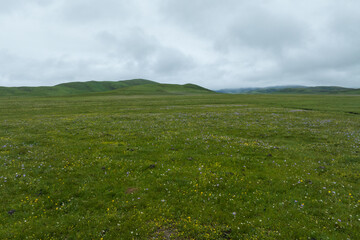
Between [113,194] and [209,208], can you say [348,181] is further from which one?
[113,194]

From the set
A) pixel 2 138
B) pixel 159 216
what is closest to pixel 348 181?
pixel 159 216

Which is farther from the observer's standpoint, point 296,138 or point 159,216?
point 296,138

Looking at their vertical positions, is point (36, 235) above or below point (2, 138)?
below

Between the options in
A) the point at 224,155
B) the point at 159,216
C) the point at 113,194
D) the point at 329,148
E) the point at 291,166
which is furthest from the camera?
the point at 329,148

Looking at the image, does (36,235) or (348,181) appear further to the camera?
(348,181)

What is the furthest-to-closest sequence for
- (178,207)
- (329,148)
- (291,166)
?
1. (329,148)
2. (291,166)
3. (178,207)

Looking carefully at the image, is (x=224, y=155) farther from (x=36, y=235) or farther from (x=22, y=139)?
(x=22, y=139)

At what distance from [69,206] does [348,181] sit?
16.4 meters

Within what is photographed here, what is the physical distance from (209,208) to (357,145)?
61.4ft

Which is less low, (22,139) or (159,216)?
(22,139)

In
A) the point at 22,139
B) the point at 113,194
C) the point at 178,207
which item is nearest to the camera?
the point at 178,207

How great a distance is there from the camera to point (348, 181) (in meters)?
11.8

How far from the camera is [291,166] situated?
45.2 feet

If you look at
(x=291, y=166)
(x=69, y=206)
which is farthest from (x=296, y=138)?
(x=69, y=206)
